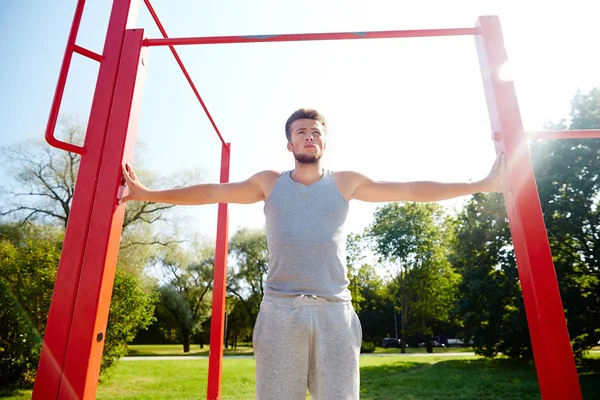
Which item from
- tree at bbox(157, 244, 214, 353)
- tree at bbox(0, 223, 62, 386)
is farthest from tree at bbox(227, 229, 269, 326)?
tree at bbox(0, 223, 62, 386)

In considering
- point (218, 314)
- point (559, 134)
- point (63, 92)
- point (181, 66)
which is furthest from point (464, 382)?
point (63, 92)

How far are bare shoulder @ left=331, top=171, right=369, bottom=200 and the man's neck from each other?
0.09 m

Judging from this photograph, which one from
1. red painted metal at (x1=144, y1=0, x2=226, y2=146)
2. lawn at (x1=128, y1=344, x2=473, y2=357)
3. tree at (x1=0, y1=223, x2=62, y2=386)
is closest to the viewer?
red painted metal at (x1=144, y1=0, x2=226, y2=146)

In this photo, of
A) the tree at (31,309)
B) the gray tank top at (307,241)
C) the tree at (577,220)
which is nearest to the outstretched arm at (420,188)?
the gray tank top at (307,241)

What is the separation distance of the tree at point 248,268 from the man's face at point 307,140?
83.4 feet

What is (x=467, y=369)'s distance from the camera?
12.4 meters

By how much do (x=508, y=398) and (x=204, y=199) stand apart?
26.7 ft

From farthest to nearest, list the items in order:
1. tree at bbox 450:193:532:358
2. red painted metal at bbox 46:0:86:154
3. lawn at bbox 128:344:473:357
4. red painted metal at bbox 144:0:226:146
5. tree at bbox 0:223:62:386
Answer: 1. lawn at bbox 128:344:473:357
2. tree at bbox 450:193:532:358
3. tree at bbox 0:223:62:386
4. red painted metal at bbox 144:0:226:146
5. red painted metal at bbox 46:0:86:154

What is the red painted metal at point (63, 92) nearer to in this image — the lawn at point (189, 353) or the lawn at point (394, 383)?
the lawn at point (394, 383)

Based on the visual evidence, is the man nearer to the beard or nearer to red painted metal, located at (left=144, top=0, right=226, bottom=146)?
the beard

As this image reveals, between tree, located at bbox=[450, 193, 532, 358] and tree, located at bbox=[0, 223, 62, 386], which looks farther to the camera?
tree, located at bbox=[450, 193, 532, 358]

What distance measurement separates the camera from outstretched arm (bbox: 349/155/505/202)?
1.75m

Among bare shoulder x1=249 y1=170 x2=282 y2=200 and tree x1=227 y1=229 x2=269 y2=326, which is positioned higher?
tree x1=227 y1=229 x2=269 y2=326

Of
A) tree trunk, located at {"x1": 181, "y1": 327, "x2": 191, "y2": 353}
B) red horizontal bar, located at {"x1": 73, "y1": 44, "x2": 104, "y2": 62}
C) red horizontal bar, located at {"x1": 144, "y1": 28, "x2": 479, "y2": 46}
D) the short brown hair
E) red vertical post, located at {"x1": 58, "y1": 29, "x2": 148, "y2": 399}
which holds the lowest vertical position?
tree trunk, located at {"x1": 181, "y1": 327, "x2": 191, "y2": 353}
